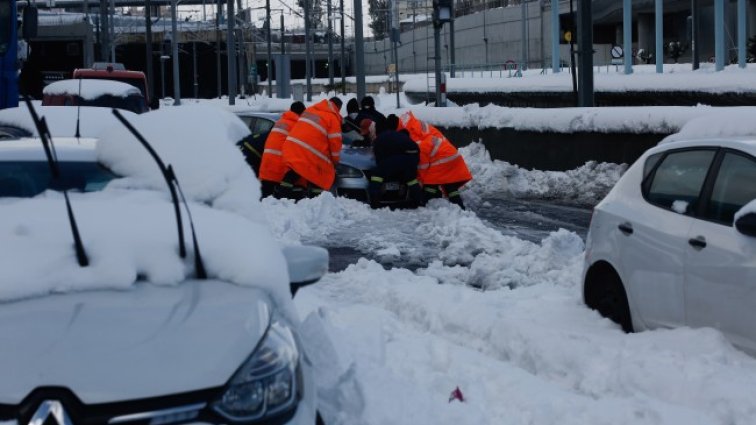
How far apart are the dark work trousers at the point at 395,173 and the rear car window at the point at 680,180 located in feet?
32.8

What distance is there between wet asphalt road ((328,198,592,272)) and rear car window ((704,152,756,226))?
20.2 ft

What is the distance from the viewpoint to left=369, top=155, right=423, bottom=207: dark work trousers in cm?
1805

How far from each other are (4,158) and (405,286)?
526cm

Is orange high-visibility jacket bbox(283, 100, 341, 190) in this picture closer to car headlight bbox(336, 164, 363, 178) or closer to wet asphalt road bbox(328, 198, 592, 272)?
car headlight bbox(336, 164, 363, 178)

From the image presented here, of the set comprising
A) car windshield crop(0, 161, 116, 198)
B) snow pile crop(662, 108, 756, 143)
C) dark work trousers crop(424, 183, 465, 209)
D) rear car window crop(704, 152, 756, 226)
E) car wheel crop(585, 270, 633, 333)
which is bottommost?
car wheel crop(585, 270, 633, 333)

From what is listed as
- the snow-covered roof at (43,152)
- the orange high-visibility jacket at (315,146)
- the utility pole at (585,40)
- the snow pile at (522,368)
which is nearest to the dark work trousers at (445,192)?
the orange high-visibility jacket at (315,146)

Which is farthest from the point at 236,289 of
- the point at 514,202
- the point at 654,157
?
the point at 514,202

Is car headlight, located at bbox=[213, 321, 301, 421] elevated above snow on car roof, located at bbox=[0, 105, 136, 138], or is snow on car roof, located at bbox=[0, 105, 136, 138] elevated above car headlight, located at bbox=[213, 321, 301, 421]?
snow on car roof, located at bbox=[0, 105, 136, 138]

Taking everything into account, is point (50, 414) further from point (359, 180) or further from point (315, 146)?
point (359, 180)

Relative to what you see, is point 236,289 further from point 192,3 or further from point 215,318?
point 192,3

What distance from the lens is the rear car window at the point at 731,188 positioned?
7.05 metres

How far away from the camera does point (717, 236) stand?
22.8ft

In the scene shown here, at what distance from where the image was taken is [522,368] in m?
7.52

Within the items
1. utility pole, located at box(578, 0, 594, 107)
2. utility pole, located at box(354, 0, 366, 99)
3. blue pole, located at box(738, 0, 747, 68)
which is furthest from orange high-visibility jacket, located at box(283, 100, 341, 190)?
blue pole, located at box(738, 0, 747, 68)
